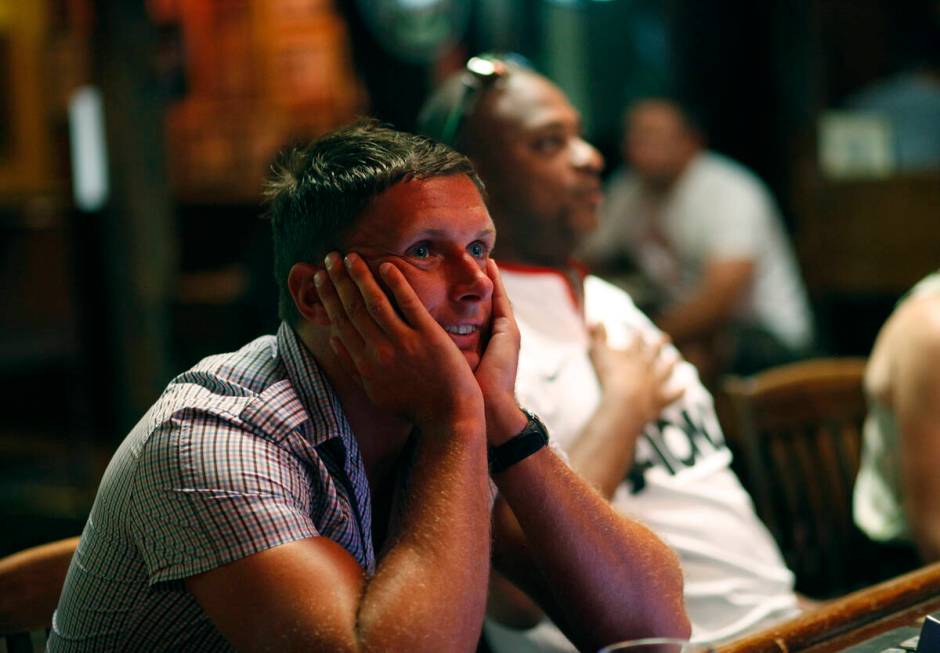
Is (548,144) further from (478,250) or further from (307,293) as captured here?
(307,293)

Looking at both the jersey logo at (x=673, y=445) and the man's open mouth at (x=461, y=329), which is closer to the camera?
the man's open mouth at (x=461, y=329)

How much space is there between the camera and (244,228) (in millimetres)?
6504

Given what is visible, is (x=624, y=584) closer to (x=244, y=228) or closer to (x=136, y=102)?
(x=136, y=102)

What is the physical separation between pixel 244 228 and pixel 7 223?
127cm

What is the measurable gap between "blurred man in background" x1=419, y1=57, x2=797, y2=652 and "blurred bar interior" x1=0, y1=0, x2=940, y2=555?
317cm

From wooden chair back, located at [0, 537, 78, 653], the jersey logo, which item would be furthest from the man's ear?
the jersey logo

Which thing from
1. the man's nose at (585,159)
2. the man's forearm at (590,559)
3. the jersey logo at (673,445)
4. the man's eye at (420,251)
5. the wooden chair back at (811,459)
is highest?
the man's eye at (420,251)

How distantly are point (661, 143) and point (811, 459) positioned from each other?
7.97ft

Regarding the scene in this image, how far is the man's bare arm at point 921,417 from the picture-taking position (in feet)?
6.73

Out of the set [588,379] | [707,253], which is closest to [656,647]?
[588,379]

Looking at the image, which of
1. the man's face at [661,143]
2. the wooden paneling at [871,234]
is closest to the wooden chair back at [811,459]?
the man's face at [661,143]

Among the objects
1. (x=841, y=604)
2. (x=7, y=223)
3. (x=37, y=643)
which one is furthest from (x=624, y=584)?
(x=7, y=223)

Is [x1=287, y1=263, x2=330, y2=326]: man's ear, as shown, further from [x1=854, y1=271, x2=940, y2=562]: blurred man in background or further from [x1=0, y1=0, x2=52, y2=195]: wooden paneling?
[x1=0, y1=0, x2=52, y2=195]: wooden paneling

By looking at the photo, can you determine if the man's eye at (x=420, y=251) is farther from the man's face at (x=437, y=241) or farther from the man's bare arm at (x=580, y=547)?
the man's bare arm at (x=580, y=547)
